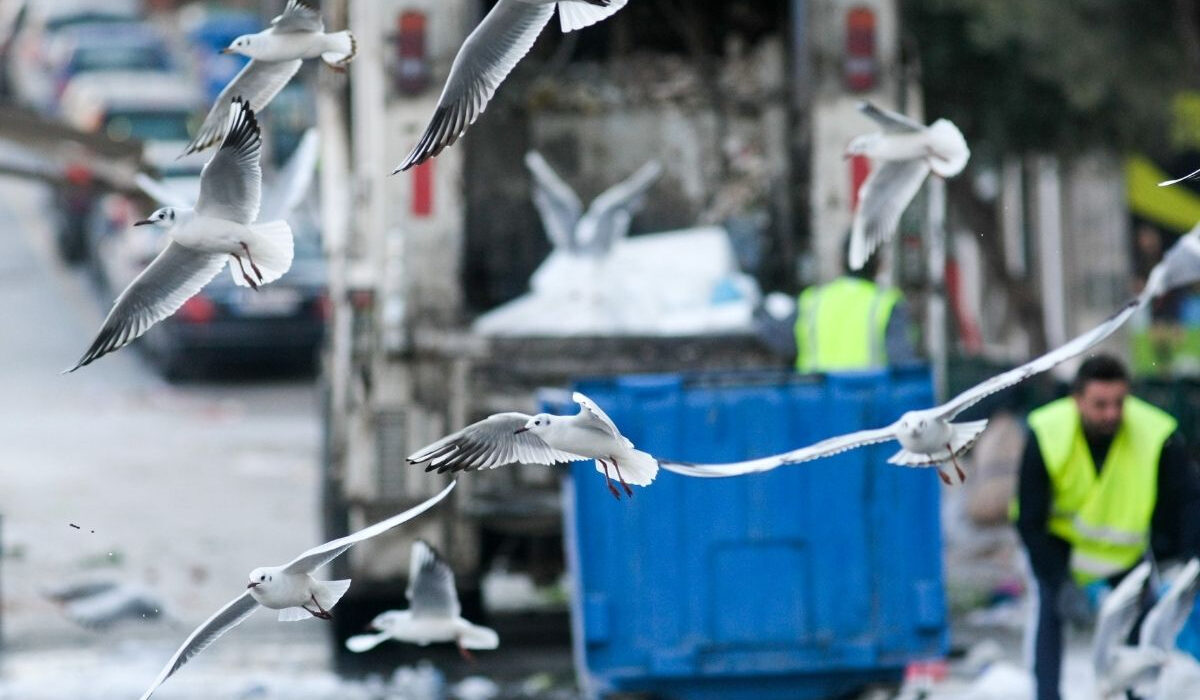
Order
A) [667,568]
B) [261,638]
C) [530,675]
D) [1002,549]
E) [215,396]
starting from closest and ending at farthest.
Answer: [667,568], [530,675], [261,638], [1002,549], [215,396]

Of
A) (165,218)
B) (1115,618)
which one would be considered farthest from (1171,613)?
(165,218)

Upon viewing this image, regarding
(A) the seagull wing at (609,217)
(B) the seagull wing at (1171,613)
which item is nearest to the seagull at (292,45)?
(B) the seagull wing at (1171,613)

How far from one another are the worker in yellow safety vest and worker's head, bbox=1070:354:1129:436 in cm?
149

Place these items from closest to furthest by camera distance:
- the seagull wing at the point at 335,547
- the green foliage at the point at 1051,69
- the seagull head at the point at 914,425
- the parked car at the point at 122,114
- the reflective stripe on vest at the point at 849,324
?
the seagull wing at the point at 335,547 → the seagull head at the point at 914,425 → the reflective stripe on vest at the point at 849,324 → the green foliage at the point at 1051,69 → the parked car at the point at 122,114

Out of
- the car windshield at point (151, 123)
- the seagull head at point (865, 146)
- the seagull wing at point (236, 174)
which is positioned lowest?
the seagull wing at point (236, 174)

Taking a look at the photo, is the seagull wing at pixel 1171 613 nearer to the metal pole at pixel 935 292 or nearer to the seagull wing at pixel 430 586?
the seagull wing at pixel 430 586

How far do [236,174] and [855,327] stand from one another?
3.88 metres

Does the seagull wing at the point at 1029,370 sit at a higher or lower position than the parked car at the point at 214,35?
lower

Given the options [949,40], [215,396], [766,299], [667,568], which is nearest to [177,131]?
[215,396]

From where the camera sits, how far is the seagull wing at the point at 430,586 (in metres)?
4.94

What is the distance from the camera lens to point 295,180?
570 centimetres

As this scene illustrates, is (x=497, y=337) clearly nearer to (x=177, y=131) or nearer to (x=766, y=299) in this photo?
(x=766, y=299)

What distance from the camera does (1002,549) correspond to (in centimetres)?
1119

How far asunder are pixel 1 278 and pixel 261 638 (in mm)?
15933
